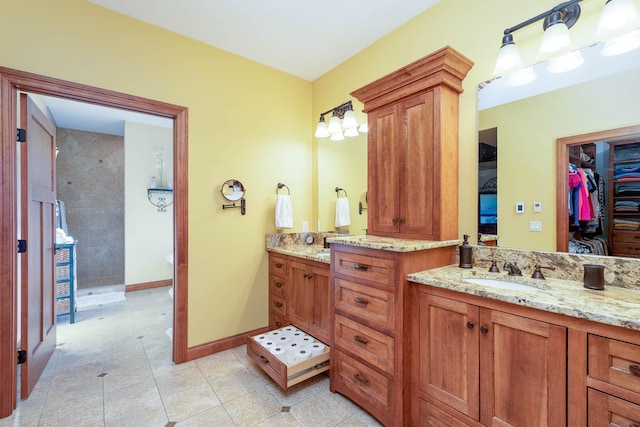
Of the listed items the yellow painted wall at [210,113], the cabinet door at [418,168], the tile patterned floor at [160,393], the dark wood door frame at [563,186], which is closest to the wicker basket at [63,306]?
the tile patterned floor at [160,393]

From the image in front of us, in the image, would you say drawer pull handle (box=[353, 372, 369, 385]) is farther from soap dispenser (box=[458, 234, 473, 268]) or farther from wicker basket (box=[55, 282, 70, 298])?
wicker basket (box=[55, 282, 70, 298])

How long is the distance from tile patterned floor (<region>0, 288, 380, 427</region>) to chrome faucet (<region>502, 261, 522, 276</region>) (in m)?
1.22

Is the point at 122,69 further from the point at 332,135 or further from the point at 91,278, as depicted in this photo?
the point at 91,278

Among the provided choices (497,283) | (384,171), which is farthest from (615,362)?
(384,171)

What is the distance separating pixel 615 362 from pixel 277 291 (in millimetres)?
2398

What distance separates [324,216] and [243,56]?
5.91 feet

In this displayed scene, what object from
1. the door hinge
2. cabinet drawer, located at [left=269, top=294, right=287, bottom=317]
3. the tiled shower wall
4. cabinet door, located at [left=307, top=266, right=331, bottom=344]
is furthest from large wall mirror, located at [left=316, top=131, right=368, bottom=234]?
the tiled shower wall

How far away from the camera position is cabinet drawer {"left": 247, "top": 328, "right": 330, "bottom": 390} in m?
1.88

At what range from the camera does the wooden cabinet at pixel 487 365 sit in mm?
1104

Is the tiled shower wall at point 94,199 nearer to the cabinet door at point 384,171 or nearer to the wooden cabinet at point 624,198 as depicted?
the cabinet door at point 384,171

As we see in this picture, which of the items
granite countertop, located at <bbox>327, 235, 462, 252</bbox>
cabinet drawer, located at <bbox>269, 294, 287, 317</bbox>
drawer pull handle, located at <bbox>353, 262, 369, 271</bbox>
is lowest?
cabinet drawer, located at <bbox>269, 294, 287, 317</bbox>

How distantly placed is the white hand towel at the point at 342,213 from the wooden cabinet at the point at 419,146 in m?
0.62

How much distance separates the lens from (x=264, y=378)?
2.17 m

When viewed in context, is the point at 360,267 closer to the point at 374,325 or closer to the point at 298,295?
the point at 374,325
